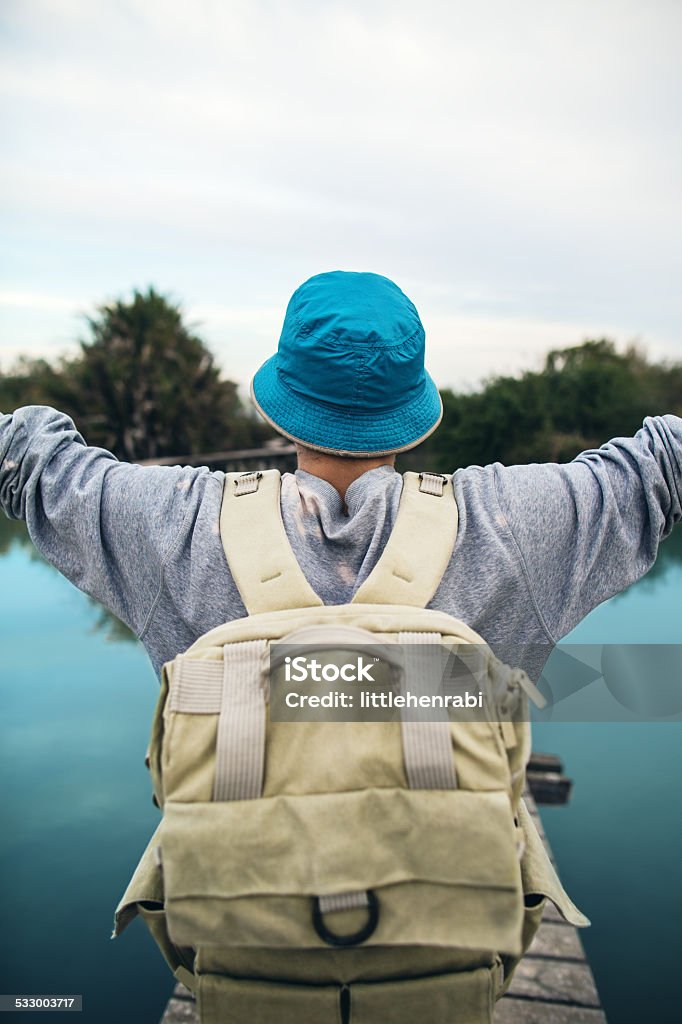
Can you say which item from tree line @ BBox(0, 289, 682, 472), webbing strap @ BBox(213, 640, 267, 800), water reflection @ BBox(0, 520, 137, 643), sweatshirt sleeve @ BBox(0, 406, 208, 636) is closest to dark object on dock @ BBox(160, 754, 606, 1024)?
water reflection @ BBox(0, 520, 137, 643)

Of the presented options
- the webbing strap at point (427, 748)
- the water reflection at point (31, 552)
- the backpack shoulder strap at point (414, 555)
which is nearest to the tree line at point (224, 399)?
the water reflection at point (31, 552)

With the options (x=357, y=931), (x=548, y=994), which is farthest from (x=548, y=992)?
(x=357, y=931)

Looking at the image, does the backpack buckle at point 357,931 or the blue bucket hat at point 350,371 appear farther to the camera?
the blue bucket hat at point 350,371

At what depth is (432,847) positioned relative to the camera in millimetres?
848

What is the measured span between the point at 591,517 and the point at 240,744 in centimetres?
60

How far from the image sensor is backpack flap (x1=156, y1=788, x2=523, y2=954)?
0.84 metres

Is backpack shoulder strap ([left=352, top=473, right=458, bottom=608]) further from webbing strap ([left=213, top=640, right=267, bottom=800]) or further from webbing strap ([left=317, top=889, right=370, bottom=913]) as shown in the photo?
webbing strap ([left=317, top=889, right=370, bottom=913])

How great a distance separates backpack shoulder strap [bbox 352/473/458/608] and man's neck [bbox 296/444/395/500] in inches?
4.6

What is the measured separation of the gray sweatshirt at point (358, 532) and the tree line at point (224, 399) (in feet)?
12.2

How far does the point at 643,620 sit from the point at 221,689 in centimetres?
313

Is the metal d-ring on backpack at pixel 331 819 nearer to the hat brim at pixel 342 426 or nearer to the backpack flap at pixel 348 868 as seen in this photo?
the backpack flap at pixel 348 868

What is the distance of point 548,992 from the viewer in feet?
8.02

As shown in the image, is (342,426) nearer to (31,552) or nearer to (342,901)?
(342,901)

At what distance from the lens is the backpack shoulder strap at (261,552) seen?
1025 mm
